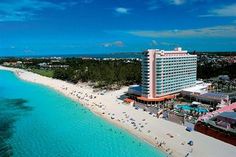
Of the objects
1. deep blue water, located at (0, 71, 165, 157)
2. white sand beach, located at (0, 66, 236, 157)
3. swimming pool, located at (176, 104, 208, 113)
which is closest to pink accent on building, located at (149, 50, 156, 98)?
white sand beach, located at (0, 66, 236, 157)

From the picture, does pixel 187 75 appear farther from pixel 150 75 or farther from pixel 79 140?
pixel 79 140

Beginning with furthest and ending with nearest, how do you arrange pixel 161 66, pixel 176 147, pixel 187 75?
pixel 187 75
pixel 161 66
pixel 176 147

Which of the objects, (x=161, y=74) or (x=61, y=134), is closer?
(x=61, y=134)

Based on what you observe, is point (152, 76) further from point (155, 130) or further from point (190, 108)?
point (155, 130)

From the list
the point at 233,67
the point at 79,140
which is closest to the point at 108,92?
the point at 79,140

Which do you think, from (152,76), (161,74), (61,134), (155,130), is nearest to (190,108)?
(161,74)

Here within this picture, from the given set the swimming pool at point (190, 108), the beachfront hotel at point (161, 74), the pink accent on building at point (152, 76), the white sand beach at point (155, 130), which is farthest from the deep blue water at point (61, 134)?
the swimming pool at point (190, 108)

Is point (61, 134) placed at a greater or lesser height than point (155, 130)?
lesser
